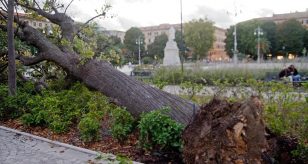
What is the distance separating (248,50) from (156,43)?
75.9ft

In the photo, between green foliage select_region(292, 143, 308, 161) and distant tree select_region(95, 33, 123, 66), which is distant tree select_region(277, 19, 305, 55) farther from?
green foliage select_region(292, 143, 308, 161)

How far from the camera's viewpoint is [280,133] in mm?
5047

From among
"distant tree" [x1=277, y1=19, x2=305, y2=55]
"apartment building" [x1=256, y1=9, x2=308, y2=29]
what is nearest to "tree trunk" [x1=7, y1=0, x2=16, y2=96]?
"distant tree" [x1=277, y1=19, x2=305, y2=55]

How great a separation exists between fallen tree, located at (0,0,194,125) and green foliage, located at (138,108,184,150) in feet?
2.03

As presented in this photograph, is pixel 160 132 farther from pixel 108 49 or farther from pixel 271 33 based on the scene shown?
pixel 271 33

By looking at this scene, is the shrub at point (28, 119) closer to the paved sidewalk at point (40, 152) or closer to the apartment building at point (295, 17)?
the paved sidewalk at point (40, 152)

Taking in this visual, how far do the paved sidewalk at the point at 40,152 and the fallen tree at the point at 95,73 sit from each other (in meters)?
1.25

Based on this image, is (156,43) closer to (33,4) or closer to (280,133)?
(33,4)

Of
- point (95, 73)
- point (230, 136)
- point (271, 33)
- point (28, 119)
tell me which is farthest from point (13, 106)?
point (271, 33)

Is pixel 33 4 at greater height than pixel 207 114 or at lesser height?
greater

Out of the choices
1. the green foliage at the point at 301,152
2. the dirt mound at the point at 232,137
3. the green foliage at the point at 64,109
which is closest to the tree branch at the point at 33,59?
the green foliage at the point at 64,109

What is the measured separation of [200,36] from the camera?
68.9 m

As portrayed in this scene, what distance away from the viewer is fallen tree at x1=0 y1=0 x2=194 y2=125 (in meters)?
6.37

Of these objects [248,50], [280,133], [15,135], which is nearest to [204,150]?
[280,133]
